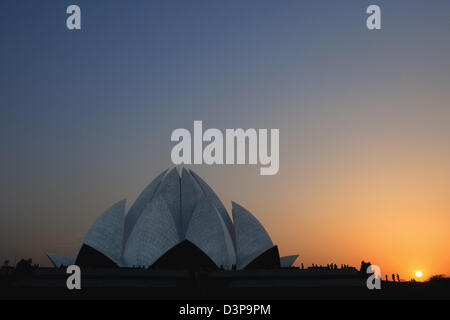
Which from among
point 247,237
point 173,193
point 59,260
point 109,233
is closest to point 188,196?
point 173,193

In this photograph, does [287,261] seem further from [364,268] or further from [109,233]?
[109,233]

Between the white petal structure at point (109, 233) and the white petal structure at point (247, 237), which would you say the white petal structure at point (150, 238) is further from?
the white petal structure at point (247, 237)

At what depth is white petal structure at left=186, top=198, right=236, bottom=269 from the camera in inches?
1067

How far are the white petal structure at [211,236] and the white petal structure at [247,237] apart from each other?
0.83 meters

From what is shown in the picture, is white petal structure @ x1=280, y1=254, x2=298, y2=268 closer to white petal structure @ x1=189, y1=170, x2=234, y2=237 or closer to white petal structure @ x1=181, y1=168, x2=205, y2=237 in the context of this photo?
white petal structure @ x1=189, y1=170, x2=234, y2=237

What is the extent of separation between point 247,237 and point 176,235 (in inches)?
189

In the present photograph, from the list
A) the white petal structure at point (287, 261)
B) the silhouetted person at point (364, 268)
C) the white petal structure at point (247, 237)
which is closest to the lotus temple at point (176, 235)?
the white petal structure at point (247, 237)

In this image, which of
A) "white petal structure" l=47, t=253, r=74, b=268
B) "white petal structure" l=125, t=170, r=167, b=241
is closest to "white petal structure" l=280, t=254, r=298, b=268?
"white petal structure" l=125, t=170, r=167, b=241

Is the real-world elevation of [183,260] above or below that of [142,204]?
below
